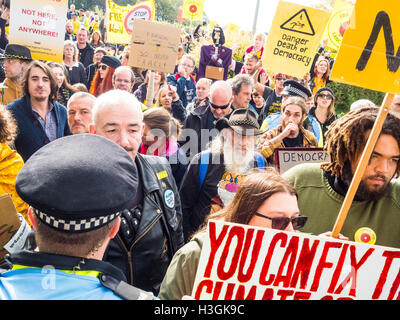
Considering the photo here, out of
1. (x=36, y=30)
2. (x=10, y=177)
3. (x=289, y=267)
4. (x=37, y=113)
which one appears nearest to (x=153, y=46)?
(x=36, y=30)

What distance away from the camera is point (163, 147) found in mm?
3529

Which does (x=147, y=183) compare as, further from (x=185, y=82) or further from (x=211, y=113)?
(x=185, y=82)

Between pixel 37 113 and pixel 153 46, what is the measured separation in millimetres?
1669

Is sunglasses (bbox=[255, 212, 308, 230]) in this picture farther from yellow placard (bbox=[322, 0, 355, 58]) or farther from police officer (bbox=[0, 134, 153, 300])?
yellow placard (bbox=[322, 0, 355, 58])

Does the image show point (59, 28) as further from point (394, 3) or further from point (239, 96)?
point (394, 3)

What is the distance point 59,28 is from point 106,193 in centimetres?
383

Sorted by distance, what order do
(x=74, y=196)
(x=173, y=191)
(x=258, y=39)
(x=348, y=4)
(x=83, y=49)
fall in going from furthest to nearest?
(x=83, y=49) → (x=258, y=39) → (x=348, y=4) → (x=173, y=191) → (x=74, y=196)

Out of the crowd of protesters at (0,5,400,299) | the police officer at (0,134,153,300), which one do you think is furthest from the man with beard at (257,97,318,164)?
the police officer at (0,134,153,300)

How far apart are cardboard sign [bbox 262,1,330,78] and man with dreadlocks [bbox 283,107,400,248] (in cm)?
273

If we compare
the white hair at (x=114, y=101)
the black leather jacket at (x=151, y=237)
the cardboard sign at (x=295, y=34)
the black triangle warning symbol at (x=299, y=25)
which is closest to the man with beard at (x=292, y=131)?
the cardboard sign at (x=295, y=34)

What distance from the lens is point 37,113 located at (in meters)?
3.78

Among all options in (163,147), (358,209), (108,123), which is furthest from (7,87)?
(358,209)

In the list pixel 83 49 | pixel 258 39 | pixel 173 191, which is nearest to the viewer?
pixel 173 191

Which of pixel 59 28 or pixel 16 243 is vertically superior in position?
pixel 59 28
